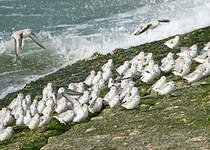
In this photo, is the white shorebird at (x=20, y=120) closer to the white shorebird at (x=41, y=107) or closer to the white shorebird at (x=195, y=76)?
the white shorebird at (x=41, y=107)

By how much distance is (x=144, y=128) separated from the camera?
48.0 feet

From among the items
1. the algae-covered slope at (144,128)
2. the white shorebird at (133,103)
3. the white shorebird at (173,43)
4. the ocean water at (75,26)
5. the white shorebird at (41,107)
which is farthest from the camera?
the ocean water at (75,26)

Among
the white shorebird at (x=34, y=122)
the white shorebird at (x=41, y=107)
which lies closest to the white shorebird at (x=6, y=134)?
the white shorebird at (x=34, y=122)

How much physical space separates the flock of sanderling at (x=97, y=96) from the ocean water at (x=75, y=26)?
12074mm

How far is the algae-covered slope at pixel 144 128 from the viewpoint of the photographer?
42.4ft

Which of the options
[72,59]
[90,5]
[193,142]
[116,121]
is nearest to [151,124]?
[116,121]

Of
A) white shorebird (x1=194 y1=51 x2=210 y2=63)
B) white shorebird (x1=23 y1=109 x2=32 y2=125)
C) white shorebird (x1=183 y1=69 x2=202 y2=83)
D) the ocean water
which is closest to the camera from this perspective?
white shorebird (x1=183 y1=69 x2=202 y2=83)

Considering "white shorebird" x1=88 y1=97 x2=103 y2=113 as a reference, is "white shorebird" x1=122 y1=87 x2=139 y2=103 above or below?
above

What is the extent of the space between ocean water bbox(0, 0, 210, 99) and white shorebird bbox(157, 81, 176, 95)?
17.8 metres

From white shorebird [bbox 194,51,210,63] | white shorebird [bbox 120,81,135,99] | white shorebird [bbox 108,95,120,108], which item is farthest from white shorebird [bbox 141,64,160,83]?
white shorebird [bbox 108,95,120,108]

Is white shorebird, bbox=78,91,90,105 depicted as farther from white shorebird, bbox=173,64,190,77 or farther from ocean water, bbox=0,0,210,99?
ocean water, bbox=0,0,210,99

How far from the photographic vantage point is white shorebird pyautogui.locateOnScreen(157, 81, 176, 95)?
1883 cm

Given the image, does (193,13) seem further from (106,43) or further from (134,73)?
(134,73)

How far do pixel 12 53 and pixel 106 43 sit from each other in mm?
10270
